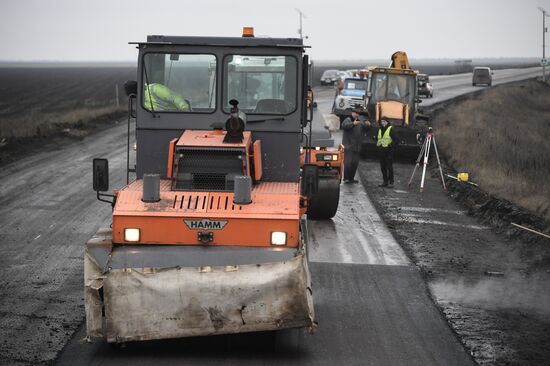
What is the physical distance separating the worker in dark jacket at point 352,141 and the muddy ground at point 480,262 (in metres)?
0.62

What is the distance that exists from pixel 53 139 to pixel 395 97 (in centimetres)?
1196

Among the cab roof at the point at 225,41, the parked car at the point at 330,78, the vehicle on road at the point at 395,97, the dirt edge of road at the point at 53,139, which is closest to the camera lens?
the cab roof at the point at 225,41

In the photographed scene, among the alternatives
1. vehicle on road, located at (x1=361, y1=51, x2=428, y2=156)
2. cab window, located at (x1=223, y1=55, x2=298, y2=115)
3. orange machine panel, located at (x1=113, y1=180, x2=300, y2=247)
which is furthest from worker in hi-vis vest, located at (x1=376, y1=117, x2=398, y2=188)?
orange machine panel, located at (x1=113, y1=180, x2=300, y2=247)

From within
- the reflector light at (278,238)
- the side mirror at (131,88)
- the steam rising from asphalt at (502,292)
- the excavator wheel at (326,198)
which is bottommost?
the steam rising from asphalt at (502,292)

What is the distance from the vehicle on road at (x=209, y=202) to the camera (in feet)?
27.0

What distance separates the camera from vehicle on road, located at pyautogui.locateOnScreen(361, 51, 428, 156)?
92.2 ft

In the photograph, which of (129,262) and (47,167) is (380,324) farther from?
(47,167)

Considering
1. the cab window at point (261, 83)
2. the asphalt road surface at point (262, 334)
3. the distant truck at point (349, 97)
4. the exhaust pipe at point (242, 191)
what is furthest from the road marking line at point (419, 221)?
the distant truck at point (349, 97)

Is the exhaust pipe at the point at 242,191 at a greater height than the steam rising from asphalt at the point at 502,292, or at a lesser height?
greater

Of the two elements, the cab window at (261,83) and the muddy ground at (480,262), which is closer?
the muddy ground at (480,262)

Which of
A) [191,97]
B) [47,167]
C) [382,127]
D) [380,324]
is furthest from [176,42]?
[47,167]

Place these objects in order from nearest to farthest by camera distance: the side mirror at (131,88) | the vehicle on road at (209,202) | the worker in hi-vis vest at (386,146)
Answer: the vehicle on road at (209,202) < the side mirror at (131,88) < the worker in hi-vis vest at (386,146)

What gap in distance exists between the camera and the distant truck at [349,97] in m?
A: 37.1

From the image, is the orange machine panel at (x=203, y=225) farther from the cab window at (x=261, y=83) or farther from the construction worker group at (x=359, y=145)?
the construction worker group at (x=359, y=145)
